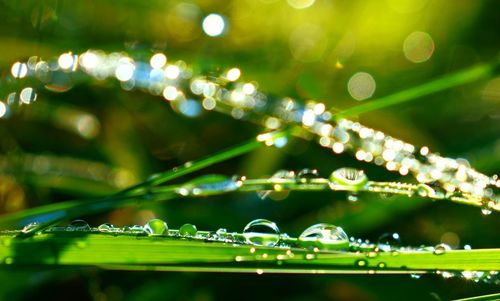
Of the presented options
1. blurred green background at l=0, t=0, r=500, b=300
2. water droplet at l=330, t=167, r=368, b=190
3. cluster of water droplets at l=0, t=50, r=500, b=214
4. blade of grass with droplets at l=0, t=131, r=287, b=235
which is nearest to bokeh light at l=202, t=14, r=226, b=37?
blurred green background at l=0, t=0, r=500, b=300

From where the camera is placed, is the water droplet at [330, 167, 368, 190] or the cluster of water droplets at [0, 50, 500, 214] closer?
the water droplet at [330, 167, 368, 190]

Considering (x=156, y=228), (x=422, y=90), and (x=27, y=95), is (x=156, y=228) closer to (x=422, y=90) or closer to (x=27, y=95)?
(x=422, y=90)

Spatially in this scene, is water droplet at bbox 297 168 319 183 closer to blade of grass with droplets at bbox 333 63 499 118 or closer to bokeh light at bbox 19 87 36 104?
blade of grass with droplets at bbox 333 63 499 118

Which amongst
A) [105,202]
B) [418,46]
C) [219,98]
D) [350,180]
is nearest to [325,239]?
[350,180]

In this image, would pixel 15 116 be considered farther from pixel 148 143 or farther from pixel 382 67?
pixel 382 67

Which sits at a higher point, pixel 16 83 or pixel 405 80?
pixel 405 80

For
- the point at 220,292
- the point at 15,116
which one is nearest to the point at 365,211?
the point at 220,292

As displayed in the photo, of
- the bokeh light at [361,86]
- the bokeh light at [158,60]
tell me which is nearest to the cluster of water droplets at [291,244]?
the bokeh light at [158,60]
